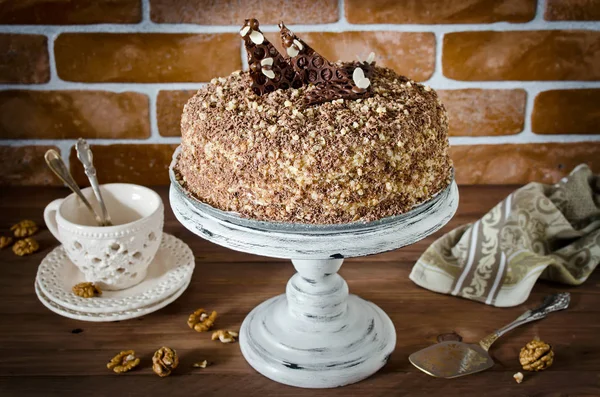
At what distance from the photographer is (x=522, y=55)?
1.43 m

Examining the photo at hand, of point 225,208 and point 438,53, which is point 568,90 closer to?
point 438,53

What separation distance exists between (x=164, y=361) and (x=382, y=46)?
0.77 m

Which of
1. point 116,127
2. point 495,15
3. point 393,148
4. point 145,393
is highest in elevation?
point 495,15

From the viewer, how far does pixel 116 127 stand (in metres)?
1.48

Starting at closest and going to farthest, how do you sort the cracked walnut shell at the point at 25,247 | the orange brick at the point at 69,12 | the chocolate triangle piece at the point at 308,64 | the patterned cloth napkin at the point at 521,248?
the chocolate triangle piece at the point at 308,64, the patterned cloth napkin at the point at 521,248, the cracked walnut shell at the point at 25,247, the orange brick at the point at 69,12

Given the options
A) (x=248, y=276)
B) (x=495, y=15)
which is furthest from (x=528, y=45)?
(x=248, y=276)

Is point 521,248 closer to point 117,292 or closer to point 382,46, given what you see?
point 382,46

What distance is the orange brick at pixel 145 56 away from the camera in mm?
1411

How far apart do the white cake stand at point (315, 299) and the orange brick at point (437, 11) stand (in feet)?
1.85

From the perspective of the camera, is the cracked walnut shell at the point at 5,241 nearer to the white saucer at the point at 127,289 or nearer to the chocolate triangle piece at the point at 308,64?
the white saucer at the point at 127,289

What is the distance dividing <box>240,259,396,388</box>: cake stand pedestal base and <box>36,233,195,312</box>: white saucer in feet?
0.47

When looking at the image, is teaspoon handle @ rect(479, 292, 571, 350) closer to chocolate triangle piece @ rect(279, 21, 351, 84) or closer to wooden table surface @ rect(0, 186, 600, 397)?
wooden table surface @ rect(0, 186, 600, 397)

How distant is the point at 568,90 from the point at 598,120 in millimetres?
95

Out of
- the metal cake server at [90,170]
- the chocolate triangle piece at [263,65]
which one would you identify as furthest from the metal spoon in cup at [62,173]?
the chocolate triangle piece at [263,65]
